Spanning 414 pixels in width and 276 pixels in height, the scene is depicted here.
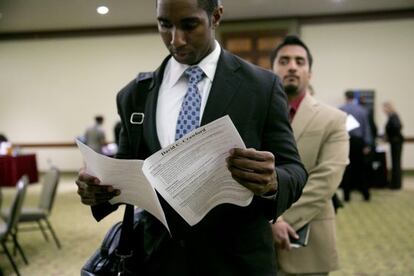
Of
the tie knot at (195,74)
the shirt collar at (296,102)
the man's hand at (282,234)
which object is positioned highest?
the tie knot at (195,74)

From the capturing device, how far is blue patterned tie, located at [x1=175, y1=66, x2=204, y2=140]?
4.04 ft

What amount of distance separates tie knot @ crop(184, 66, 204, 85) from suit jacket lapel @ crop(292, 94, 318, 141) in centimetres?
82

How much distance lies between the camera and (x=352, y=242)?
16.9 ft

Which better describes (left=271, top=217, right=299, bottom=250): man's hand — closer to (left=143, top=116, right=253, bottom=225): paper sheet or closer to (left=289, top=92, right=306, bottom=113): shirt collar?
(left=289, top=92, right=306, bottom=113): shirt collar

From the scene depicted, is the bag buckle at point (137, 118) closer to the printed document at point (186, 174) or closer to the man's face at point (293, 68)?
the printed document at point (186, 174)

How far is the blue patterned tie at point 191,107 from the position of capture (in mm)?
1231

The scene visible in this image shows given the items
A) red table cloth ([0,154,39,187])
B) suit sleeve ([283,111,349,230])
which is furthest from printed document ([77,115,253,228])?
red table cloth ([0,154,39,187])

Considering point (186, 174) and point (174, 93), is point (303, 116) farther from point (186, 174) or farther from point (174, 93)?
point (186, 174)

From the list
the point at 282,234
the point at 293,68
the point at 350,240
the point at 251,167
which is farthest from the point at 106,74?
the point at 251,167

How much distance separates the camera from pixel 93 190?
1.19m

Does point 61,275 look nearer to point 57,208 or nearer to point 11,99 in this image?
point 57,208

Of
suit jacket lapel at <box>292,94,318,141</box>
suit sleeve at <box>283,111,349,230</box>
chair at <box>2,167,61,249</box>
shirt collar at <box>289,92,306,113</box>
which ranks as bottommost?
chair at <box>2,167,61,249</box>

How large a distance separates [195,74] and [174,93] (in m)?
0.08

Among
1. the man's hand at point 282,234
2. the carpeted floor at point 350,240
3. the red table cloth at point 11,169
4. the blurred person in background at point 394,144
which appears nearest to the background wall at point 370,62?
the blurred person in background at point 394,144
